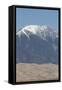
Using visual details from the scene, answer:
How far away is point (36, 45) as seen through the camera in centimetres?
816

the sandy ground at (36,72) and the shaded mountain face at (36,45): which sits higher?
the shaded mountain face at (36,45)

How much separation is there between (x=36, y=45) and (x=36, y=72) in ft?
2.42

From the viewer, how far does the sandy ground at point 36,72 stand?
7965mm

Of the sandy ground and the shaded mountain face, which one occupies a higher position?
the shaded mountain face

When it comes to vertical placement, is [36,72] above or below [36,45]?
below

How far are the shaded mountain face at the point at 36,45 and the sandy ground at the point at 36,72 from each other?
0.13 meters

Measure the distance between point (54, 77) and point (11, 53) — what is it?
56.6 inches

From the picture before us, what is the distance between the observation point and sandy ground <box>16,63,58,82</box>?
796 cm

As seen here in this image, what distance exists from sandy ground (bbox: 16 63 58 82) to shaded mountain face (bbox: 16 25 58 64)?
0.13 metres

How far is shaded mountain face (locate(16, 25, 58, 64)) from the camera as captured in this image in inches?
314

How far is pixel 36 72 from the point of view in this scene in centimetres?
816
